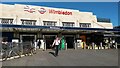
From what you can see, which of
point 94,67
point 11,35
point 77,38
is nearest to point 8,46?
point 94,67

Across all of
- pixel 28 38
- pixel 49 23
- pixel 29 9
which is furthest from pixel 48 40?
pixel 29 9

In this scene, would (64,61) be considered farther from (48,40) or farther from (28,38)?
(48,40)

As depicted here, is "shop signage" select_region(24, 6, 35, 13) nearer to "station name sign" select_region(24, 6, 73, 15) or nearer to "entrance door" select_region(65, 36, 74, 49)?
"station name sign" select_region(24, 6, 73, 15)

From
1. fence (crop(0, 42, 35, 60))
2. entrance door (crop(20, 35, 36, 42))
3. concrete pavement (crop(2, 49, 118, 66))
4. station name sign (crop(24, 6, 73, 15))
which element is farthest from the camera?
station name sign (crop(24, 6, 73, 15))

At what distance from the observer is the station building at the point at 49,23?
28.5 m

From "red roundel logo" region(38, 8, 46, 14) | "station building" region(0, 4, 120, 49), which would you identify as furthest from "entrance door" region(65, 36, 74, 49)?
"red roundel logo" region(38, 8, 46, 14)

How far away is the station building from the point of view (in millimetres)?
28484

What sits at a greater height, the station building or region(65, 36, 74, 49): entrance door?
the station building

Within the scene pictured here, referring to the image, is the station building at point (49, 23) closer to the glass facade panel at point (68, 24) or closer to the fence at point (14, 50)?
the glass facade panel at point (68, 24)

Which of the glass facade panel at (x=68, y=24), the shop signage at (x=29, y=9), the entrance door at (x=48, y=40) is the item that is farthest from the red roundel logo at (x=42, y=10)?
the entrance door at (x=48, y=40)

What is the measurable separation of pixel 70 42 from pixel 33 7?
7.42m

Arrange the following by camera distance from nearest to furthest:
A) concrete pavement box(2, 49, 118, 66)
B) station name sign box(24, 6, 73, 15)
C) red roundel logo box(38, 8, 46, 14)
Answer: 1. concrete pavement box(2, 49, 118, 66)
2. station name sign box(24, 6, 73, 15)
3. red roundel logo box(38, 8, 46, 14)

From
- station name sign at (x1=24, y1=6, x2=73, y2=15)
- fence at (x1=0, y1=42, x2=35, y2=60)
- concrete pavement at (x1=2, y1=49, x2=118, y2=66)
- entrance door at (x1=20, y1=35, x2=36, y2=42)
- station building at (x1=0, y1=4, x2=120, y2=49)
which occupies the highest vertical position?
station name sign at (x1=24, y1=6, x2=73, y2=15)

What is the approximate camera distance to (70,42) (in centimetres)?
3262
